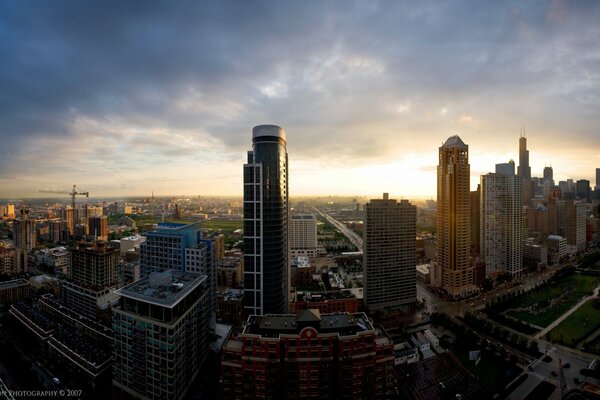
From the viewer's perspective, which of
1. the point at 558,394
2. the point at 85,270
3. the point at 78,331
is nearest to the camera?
the point at 558,394

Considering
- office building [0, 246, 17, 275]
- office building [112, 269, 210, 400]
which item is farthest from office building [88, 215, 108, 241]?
office building [112, 269, 210, 400]

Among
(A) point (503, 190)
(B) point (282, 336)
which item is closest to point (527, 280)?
(A) point (503, 190)

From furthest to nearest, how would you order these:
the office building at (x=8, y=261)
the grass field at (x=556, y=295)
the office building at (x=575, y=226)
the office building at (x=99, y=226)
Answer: the office building at (x=99, y=226), the office building at (x=575, y=226), the office building at (x=8, y=261), the grass field at (x=556, y=295)

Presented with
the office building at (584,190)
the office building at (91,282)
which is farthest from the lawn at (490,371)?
the office building at (584,190)

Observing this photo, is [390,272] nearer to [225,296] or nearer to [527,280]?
[225,296]

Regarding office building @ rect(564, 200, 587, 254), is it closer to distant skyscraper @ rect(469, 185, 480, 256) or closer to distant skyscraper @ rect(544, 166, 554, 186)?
distant skyscraper @ rect(469, 185, 480, 256)

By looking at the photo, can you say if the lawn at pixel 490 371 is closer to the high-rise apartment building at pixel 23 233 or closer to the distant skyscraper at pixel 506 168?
the high-rise apartment building at pixel 23 233

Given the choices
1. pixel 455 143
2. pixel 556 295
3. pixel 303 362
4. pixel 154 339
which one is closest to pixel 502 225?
pixel 556 295
